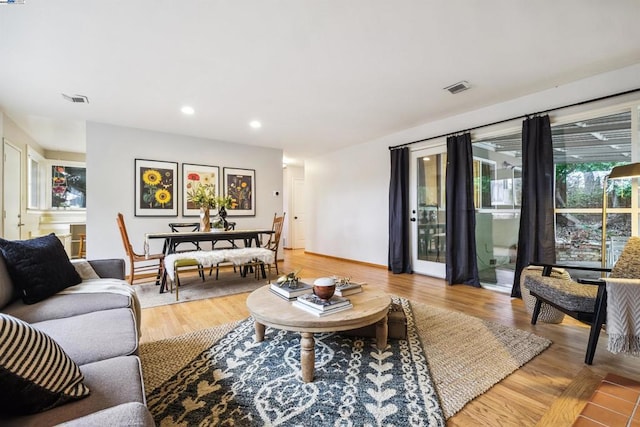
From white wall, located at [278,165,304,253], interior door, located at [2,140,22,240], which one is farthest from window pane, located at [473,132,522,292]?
interior door, located at [2,140,22,240]

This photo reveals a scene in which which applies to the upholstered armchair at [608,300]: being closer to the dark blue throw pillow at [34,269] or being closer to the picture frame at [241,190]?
the dark blue throw pillow at [34,269]

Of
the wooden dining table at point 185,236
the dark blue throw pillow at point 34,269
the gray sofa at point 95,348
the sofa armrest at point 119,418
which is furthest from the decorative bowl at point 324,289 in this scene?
the wooden dining table at point 185,236

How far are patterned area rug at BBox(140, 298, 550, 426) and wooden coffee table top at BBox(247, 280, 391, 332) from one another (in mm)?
309

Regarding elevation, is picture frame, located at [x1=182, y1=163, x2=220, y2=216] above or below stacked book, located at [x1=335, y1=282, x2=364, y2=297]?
above

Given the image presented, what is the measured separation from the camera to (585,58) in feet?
8.57

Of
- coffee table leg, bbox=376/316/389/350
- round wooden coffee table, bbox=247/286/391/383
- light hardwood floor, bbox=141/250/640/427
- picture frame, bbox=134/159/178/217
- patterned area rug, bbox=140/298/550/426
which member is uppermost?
picture frame, bbox=134/159/178/217

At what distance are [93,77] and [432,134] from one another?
4.34 m

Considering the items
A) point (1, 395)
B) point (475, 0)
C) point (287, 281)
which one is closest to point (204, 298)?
point (287, 281)

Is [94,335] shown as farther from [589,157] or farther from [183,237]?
[589,157]

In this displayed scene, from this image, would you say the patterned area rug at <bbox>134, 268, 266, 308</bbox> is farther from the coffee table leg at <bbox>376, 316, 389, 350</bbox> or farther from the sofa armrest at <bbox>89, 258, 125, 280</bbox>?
the coffee table leg at <bbox>376, 316, 389, 350</bbox>

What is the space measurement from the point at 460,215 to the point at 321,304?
2972mm

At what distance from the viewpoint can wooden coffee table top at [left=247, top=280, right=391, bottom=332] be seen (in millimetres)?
1667

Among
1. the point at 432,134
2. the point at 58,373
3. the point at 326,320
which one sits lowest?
the point at 326,320

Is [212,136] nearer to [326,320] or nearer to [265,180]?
[265,180]
